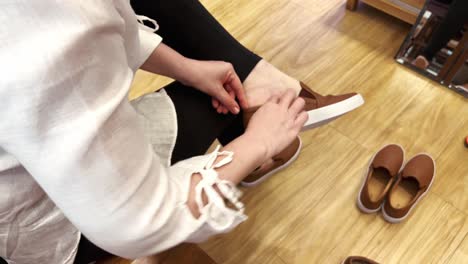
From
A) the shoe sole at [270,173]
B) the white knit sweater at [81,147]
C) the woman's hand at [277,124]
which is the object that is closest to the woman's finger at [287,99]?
the woman's hand at [277,124]

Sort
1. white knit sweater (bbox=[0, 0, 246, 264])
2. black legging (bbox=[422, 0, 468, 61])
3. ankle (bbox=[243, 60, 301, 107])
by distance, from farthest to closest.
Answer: black legging (bbox=[422, 0, 468, 61]) → ankle (bbox=[243, 60, 301, 107]) → white knit sweater (bbox=[0, 0, 246, 264])

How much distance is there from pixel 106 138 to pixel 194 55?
449mm

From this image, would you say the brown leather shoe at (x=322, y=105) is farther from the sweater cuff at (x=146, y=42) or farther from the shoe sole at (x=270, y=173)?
the sweater cuff at (x=146, y=42)

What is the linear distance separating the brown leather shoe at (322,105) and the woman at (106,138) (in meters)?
0.10

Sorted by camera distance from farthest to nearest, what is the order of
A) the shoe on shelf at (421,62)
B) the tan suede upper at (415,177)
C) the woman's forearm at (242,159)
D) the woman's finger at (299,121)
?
the shoe on shelf at (421,62) < the tan suede upper at (415,177) < the woman's finger at (299,121) < the woman's forearm at (242,159)

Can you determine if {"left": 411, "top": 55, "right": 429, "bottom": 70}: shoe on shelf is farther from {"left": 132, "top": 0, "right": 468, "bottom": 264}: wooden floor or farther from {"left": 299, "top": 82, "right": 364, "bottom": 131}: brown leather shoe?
{"left": 299, "top": 82, "right": 364, "bottom": 131}: brown leather shoe

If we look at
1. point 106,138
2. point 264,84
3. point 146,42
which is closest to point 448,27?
point 264,84

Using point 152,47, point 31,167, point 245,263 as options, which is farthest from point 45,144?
point 245,263

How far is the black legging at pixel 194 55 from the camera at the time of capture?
0.66 m

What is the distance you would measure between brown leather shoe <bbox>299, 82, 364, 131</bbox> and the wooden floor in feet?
0.82

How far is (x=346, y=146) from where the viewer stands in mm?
1024

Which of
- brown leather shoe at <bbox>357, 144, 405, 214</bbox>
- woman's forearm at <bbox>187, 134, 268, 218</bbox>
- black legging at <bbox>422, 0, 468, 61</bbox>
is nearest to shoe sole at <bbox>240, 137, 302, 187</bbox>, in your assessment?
brown leather shoe at <bbox>357, 144, 405, 214</bbox>

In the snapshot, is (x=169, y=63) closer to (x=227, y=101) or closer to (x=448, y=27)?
(x=227, y=101)

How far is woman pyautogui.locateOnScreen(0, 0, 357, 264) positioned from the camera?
0.27m
